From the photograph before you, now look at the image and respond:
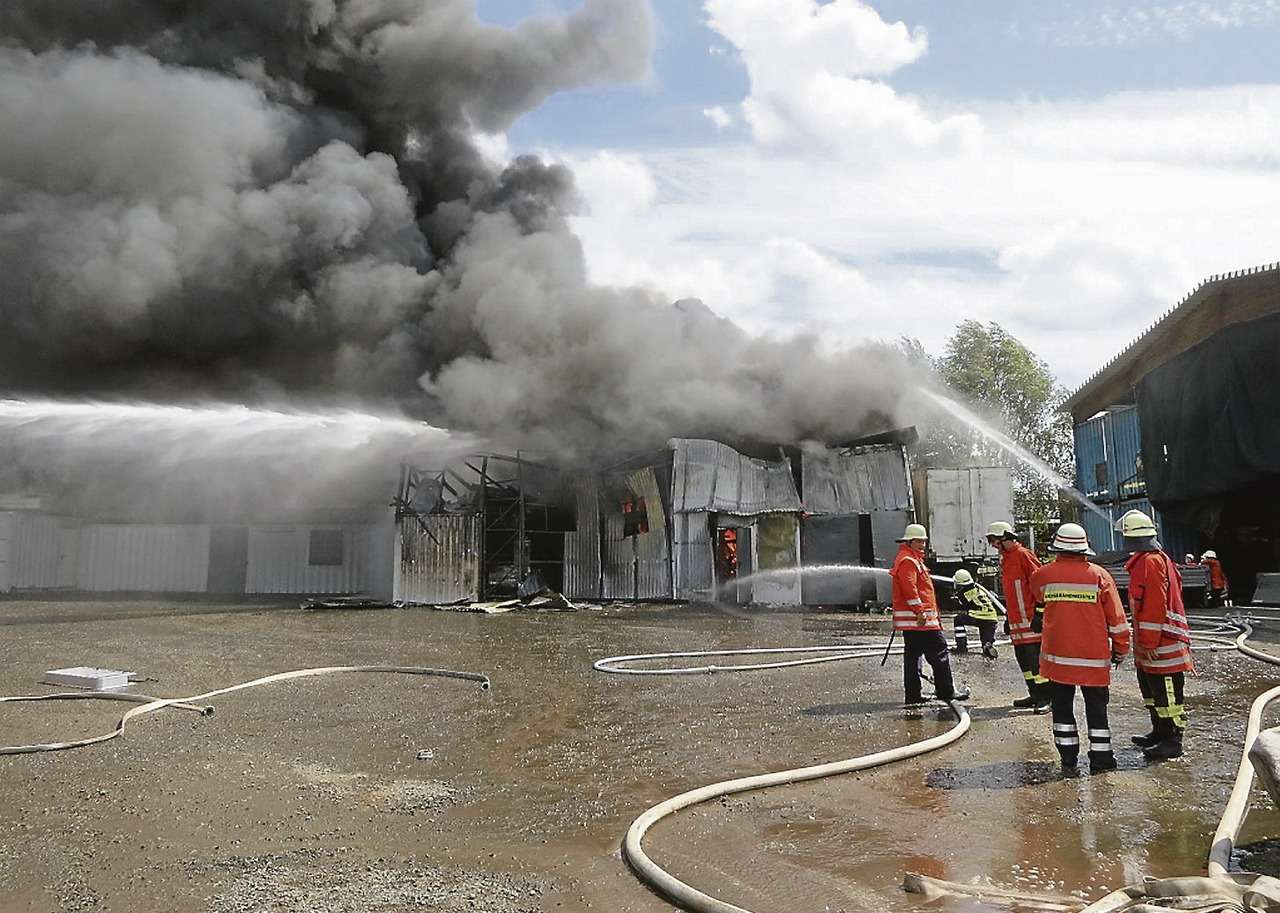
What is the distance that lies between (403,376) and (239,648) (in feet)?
31.5

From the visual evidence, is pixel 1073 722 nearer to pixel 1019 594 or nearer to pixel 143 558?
pixel 1019 594

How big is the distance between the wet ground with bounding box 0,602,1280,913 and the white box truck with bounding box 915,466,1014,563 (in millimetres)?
9798

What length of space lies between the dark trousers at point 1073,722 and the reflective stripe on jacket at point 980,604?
4161mm

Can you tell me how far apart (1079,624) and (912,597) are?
72.3 inches

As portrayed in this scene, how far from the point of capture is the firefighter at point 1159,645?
5.13 meters

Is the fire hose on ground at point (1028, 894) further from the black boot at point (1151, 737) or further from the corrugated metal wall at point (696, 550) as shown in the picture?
the corrugated metal wall at point (696, 550)

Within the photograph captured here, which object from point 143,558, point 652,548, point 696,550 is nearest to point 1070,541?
point 696,550

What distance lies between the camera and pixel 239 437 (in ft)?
80.4

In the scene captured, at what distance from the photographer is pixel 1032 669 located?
6.54 m

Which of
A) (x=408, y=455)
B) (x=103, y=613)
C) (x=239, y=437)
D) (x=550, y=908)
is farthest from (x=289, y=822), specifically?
(x=239, y=437)

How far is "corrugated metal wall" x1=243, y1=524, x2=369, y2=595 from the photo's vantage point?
26.5 metres

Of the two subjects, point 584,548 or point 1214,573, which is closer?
point 1214,573

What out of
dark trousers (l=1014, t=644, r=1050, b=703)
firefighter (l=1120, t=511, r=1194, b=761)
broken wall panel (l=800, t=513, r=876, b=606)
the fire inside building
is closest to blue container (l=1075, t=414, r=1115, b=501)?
the fire inside building

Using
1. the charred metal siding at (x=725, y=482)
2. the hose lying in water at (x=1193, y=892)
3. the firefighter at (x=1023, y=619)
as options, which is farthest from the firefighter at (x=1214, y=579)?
the hose lying in water at (x=1193, y=892)
